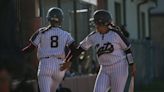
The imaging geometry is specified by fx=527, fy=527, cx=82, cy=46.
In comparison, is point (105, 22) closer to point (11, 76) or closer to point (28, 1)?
point (28, 1)

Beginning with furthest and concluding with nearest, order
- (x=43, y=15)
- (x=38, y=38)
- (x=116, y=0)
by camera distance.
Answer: (x=116, y=0) → (x=43, y=15) → (x=38, y=38)

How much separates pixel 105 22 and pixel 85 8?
7.69 metres

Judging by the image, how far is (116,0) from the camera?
2114 centimetres

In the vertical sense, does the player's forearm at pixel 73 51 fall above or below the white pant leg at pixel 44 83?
above

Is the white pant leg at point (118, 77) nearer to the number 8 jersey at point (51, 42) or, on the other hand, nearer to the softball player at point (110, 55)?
the softball player at point (110, 55)

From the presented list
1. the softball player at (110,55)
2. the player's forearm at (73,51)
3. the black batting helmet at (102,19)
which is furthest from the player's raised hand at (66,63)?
the black batting helmet at (102,19)

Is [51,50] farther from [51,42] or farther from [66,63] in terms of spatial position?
[66,63]

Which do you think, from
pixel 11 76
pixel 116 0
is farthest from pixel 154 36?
pixel 11 76

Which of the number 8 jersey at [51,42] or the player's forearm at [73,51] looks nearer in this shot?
the number 8 jersey at [51,42]

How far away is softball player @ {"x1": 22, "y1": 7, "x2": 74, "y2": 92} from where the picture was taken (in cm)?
784

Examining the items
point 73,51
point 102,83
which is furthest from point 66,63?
point 102,83

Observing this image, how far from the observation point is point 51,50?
7867mm

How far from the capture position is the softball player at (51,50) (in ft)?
25.7

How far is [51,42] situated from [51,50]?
127 mm
